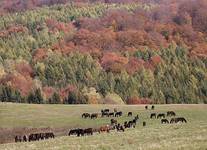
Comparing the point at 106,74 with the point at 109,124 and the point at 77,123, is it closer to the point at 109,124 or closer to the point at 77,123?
the point at 77,123

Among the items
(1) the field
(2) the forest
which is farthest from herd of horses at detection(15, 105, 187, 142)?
(2) the forest

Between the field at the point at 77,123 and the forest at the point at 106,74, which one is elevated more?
the field at the point at 77,123

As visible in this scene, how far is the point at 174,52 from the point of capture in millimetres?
189750

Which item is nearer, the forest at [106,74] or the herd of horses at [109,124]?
the herd of horses at [109,124]

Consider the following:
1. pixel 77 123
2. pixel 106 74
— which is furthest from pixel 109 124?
pixel 106 74

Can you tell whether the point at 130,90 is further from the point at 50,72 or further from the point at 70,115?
the point at 70,115

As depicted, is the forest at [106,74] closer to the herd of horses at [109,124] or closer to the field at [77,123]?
the field at [77,123]

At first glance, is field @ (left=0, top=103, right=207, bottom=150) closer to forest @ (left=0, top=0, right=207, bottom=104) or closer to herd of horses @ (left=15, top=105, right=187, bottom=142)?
herd of horses @ (left=15, top=105, right=187, bottom=142)

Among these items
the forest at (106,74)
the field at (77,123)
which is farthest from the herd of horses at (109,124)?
the forest at (106,74)

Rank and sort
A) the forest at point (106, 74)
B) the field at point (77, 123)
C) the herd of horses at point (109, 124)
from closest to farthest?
the field at point (77, 123) → the herd of horses at point (109, 124) → the forest at point (106, 74)

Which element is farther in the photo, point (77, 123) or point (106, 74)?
point (106, 74)

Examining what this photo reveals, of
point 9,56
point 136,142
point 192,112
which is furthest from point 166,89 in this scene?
point 136,142

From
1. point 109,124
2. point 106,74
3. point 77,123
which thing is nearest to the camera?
point 109,124

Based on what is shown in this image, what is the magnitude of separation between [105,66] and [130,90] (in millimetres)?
27271
